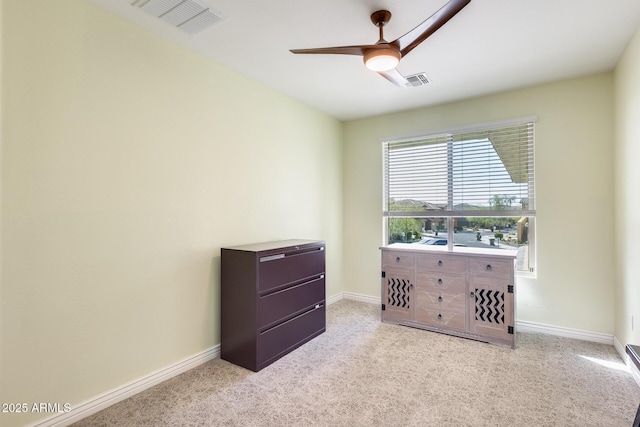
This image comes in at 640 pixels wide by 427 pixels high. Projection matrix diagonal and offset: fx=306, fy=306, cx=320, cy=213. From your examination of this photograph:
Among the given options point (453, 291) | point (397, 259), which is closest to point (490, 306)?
point (453, 291)

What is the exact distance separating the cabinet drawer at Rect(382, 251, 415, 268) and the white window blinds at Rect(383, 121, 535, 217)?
0.81m

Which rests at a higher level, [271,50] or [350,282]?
[271,50]

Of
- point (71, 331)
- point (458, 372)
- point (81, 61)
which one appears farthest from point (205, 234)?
point (458, 372)

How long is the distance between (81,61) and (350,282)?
378 centimetres

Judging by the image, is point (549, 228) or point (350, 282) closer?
point (549, 228)

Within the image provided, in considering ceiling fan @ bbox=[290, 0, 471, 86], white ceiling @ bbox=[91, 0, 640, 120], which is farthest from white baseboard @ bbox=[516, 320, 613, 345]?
ceiling fan @ bbox=[290, 0, 471, 86]

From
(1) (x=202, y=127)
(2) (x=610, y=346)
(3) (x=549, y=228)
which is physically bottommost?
(2) (x=610, y=346)

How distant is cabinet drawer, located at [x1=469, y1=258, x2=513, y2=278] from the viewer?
2.90m

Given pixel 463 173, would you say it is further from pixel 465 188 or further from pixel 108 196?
pixel 108 196

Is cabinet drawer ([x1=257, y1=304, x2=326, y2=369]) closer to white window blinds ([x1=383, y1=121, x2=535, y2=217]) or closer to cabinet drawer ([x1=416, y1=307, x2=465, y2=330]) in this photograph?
cabinet drawer ([x1=416, y1=307, x2=465, y2=330])

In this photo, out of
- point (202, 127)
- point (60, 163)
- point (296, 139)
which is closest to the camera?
point (60, 163)

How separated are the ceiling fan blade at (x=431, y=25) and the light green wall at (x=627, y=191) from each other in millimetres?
1749

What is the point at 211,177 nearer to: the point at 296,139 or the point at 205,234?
the point at 205,234

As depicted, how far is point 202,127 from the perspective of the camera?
8.63 feet
